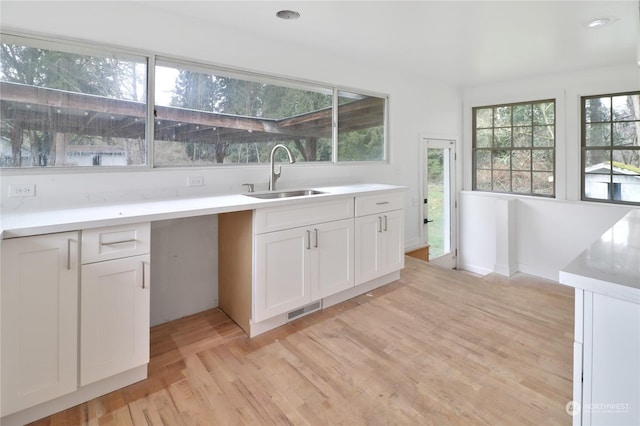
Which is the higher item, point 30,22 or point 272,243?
point 30,22

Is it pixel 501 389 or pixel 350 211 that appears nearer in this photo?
pixel 501 389

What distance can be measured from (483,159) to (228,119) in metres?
3.99

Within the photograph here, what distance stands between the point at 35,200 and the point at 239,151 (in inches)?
56.3

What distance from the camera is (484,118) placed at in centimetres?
520

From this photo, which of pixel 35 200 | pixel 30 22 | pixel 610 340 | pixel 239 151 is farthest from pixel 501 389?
pixel 30 22

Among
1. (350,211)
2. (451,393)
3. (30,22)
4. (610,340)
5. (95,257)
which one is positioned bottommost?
(451,393)

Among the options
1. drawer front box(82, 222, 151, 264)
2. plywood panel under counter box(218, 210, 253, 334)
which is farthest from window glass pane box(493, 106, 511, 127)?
drawer front box(82, 222, 151, 264)

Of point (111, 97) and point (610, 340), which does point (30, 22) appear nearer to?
point (111, 97)

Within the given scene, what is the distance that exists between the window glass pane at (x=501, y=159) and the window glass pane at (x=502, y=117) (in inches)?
15.0

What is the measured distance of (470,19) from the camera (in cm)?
273

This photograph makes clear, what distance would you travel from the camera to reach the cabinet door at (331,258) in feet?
8.91

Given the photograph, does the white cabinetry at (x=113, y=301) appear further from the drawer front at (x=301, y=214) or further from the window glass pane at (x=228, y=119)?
the window glass pane at (x=228, y=119)

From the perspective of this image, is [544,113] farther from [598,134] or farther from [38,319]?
[38,319]

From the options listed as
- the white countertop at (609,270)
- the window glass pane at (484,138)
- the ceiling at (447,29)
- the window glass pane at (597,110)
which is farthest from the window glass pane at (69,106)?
the window glass pane at (597,110)
